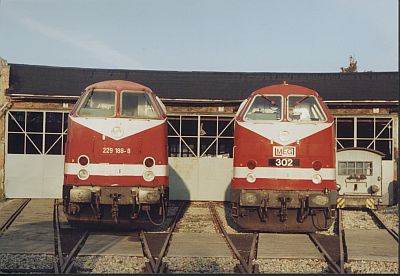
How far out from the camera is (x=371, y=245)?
30.9 feet

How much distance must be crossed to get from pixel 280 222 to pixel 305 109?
2.35 meters

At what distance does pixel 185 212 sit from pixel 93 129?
5883 millimetres

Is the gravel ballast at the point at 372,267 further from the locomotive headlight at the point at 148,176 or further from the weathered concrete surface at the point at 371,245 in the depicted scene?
the locomotive headlight at the point at 148,176

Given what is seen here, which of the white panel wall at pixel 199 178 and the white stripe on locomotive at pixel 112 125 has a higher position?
the white stripe on locomotive at pixel 112 125

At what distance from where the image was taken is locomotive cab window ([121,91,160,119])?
1032 centimetres

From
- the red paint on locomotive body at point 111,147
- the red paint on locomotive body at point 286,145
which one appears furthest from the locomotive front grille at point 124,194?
the red paint on locomotive body at point 286,145

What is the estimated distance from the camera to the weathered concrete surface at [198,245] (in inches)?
325

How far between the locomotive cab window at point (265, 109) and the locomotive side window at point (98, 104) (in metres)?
2.76

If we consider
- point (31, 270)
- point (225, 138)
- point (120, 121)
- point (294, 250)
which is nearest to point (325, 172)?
point (294, 250)

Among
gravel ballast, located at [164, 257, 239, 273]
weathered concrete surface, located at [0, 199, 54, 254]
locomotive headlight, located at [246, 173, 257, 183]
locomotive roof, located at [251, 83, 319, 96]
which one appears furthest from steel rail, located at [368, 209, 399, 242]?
weathered concrete surface, located at [0, 199, 54, 254]

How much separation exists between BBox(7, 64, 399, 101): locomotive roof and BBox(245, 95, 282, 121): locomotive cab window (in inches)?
358

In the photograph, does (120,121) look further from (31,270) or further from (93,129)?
(31,270)

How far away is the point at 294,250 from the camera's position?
8789mm

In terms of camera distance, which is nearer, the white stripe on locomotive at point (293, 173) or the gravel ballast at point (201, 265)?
the gravel ballast at point (201, 265)
